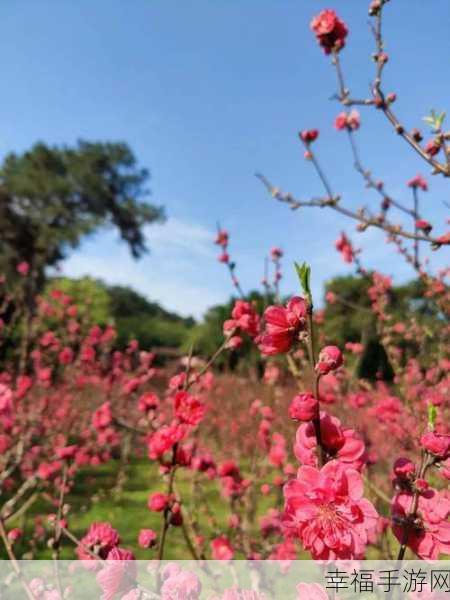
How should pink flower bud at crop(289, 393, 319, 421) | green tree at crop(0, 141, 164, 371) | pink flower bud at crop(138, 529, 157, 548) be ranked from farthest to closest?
green tree at crop(0, 141, 164, 371) < pink flower bud at crop(138, 529, 157, 548) < pink flower bud at crop(289, 393, 319, 421)

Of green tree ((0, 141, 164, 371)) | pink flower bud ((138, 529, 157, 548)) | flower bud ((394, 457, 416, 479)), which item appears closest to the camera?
flower bud ((394, 457, 416, 479))

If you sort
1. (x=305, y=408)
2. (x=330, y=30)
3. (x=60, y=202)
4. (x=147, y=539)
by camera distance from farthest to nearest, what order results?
(x=60, y=202) < (x=330, y=30) < (x=147, y=539) < (x=305, y=408)

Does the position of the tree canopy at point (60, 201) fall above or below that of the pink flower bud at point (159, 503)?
above

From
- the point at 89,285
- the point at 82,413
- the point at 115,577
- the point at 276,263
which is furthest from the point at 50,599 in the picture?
the point at 89,285

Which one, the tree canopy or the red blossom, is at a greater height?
the tree canopy

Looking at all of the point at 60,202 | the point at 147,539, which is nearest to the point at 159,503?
the point at 147,539

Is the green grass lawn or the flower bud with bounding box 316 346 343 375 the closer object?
the flower bud with bounding box 316 346 343 375

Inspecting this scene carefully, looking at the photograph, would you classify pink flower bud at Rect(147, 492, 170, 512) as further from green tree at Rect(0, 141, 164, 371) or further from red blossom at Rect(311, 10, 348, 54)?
green tree at Rect(0, 141, 164, 371)

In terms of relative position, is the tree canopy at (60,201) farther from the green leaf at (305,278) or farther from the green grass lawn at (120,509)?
the green leaf at (305,278)

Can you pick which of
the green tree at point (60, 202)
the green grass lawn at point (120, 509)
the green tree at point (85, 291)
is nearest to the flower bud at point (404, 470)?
→ the green grass lawn at point (120, 509)

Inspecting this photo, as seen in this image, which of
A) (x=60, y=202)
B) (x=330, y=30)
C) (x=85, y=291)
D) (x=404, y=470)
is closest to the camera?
(x=404, y=470)

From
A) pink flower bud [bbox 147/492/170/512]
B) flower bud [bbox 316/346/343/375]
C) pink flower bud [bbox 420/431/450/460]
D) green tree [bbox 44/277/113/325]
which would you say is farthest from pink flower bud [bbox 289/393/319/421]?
green tree [bbox 44/277/113/325]

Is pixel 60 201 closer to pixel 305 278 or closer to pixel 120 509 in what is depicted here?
pixel 120 509

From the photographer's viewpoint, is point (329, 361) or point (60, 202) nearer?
point (329, 361)
